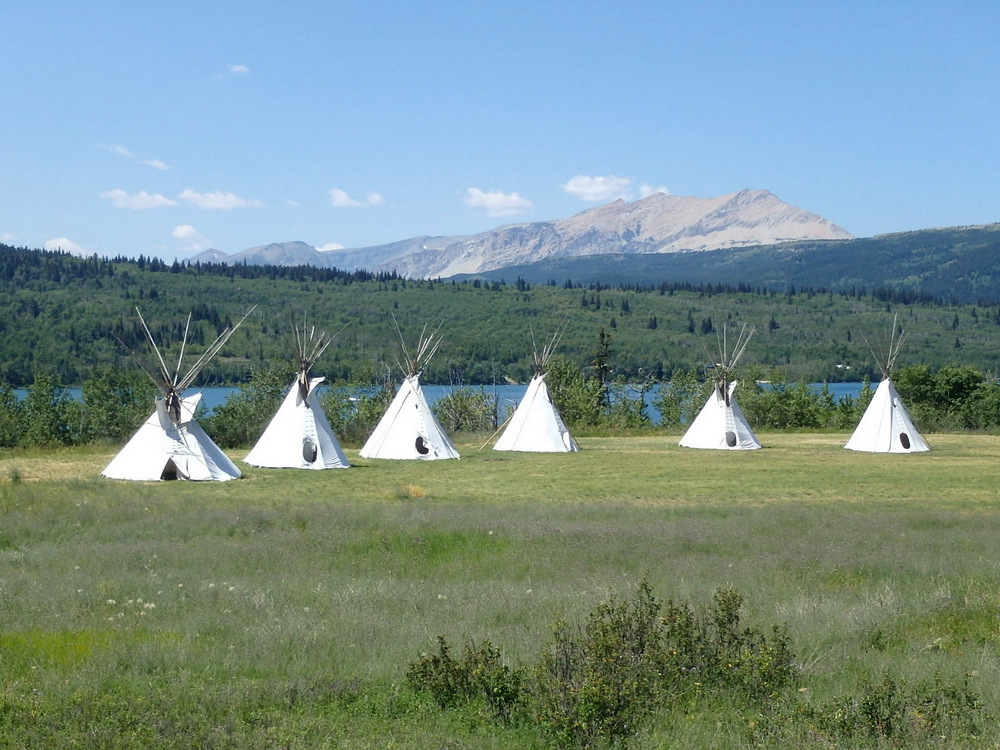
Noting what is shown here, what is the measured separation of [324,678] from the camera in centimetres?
673

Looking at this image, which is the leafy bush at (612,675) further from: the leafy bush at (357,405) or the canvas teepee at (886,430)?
the leafy bush at (357,405)

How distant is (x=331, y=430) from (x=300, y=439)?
1126 mm

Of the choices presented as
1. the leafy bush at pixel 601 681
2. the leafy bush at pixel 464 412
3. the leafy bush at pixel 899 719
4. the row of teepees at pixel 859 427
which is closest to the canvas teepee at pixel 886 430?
the row of teepees at pixel 859 427

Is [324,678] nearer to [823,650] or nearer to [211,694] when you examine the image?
[211,694]

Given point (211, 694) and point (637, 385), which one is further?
point (637, 385)

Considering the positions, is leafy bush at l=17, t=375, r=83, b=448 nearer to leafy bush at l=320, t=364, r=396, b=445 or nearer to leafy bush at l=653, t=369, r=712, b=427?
leafy bush at l=320, t=364, r=396, b=445

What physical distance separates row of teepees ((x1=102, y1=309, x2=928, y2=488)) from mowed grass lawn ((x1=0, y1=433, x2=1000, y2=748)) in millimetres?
1505

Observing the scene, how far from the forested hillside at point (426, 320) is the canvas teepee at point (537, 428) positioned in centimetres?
5800

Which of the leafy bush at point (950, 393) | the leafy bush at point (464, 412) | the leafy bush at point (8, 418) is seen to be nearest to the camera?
the leafy bush at point (8, 418)

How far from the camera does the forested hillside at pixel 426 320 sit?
11531 cm

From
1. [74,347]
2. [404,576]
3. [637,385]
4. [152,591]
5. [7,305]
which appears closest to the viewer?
[152,591]

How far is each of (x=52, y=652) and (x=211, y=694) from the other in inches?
71.2

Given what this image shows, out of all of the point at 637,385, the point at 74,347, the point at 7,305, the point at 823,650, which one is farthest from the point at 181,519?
the point at 7,305

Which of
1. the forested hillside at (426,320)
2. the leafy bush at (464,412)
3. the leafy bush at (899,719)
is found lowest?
the leafy bush at (464,412)
